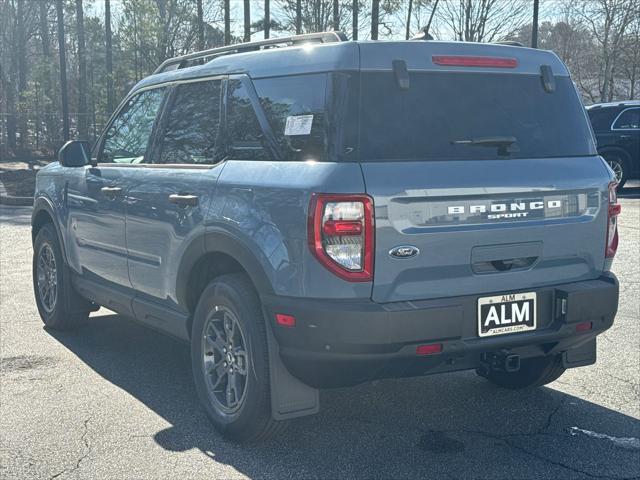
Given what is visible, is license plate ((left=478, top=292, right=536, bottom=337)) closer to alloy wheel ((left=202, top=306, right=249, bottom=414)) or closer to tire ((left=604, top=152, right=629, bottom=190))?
alloy wheel ((left=202, top=306, right=249, bottom=414))

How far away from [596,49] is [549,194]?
53.3 meters

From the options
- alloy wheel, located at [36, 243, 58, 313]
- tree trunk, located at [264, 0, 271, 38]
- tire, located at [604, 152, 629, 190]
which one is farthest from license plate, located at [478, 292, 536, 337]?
tree trunk, located at [264, 0, 271, 38]

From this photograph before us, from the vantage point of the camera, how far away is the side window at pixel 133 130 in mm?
5199

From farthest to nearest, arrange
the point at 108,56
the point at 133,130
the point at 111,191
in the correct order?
the point at 108,56
the point at 133,130
the point at 111,191

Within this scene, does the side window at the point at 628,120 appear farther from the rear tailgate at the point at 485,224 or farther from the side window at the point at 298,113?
the side window at the point at 298,113

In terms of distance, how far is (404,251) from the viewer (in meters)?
3.48

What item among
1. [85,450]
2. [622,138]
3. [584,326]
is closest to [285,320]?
[85,450]

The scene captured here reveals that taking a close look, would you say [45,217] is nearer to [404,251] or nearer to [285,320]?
[285,320]

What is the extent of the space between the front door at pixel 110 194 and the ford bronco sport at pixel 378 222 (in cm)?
66

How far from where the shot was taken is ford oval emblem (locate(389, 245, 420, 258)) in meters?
3.46

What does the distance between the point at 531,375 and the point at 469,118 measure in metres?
1.75

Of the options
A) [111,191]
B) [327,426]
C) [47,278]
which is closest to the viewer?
[327,426]

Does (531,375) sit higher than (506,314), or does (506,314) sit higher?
(506,314)

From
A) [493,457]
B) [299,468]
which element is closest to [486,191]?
[493,457]
